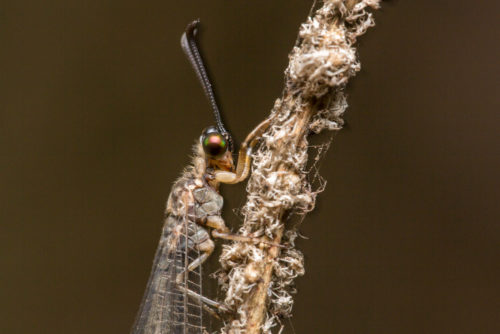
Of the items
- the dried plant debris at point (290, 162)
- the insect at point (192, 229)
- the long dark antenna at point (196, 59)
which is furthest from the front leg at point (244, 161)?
the dried plant debris at point (290, 162)

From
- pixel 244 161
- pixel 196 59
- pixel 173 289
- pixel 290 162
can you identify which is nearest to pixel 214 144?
pixel 244 161

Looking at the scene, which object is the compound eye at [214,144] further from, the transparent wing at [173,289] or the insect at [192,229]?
the transparent wing at [173,289]

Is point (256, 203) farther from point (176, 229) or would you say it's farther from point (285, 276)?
point (176, 229)

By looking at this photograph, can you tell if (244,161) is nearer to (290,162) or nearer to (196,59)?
(196,59)

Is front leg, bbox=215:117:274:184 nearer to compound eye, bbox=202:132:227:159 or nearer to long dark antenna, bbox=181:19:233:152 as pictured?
compound eye, bbox=202:132:227:159

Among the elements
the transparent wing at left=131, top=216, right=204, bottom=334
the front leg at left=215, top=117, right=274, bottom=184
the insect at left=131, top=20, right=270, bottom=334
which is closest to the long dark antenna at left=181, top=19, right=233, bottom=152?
the insect at left=131, top=20, right=270, bottom=334

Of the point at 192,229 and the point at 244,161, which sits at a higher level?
the point at 244,161

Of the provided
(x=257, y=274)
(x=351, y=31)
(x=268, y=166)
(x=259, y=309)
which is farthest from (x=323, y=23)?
(x=259, y=309)
